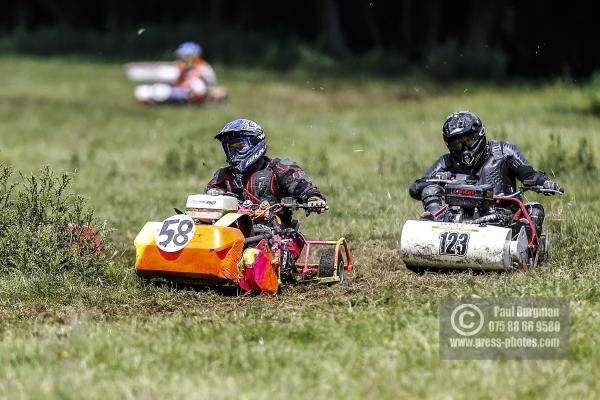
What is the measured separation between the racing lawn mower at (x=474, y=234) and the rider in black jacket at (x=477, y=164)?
15cm

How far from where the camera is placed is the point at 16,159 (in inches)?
795

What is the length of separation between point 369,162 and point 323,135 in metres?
3.28

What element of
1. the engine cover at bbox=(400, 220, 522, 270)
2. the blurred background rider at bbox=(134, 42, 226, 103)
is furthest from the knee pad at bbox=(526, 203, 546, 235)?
the blurred background rider at bbox=(134, 42, 226, 103)

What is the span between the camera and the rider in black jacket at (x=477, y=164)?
417 inches

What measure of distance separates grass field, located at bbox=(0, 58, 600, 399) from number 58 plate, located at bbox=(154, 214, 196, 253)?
0.48 meters

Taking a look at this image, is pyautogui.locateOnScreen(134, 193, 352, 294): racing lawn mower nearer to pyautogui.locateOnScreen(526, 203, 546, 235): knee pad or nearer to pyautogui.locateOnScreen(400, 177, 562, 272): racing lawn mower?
pyautogui.locateOnScreen(400, 177, 562, 272): racing lawn mower

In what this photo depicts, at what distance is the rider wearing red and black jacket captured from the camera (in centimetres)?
1036

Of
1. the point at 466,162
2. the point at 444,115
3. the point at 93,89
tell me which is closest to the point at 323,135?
the point at 444,115

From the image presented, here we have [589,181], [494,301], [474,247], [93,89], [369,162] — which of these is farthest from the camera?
[93,89]

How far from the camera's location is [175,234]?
9273 millimetres

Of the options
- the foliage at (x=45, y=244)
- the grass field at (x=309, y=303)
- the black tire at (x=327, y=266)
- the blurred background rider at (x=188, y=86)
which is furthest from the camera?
the blurred background rider at (x=188, y=86)

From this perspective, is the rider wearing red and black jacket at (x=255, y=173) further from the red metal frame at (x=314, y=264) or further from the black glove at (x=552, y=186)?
the black glove at (x=552, y=186)

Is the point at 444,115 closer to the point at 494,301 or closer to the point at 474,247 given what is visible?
the point at 474,247

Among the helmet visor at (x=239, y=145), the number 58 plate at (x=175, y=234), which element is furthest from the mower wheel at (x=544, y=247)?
the number 58 plate at (x=175, y=234)
